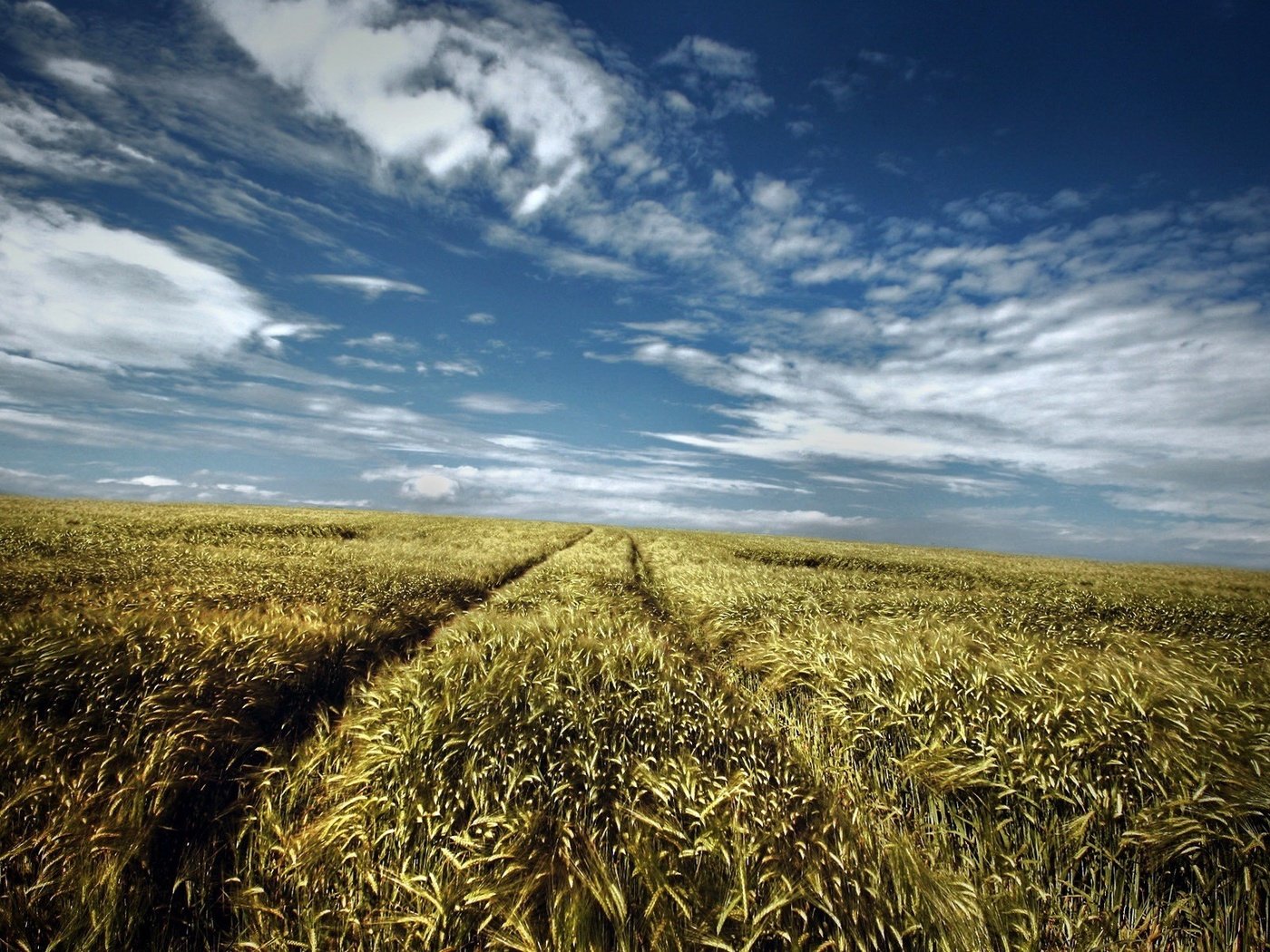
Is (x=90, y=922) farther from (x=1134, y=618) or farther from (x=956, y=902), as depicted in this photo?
(x=1134, y=618)

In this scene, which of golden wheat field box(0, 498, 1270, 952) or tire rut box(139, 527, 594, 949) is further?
tire rut box(139, 527, 594, 949)

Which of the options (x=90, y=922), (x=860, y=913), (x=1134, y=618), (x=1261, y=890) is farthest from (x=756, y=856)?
(x=1134, y=618)

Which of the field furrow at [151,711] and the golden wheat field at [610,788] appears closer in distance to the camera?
→ the golden wheat field at [610,788]

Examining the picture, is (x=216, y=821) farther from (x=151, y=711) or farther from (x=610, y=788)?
(x=610, y=788)

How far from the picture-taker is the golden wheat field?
414cm

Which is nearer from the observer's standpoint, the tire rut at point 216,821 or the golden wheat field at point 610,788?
the golden wheat field at point 610,788

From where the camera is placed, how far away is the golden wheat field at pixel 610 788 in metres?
4.14

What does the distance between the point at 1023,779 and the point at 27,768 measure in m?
9.80

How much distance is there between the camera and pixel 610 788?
17.4 ft

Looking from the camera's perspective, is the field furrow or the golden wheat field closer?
the golden wheat field

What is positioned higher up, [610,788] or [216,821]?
[610,788]

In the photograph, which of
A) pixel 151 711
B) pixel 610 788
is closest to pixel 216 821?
pixel 151 711

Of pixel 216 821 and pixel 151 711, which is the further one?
pixel 151 711

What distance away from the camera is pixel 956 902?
410 cm
